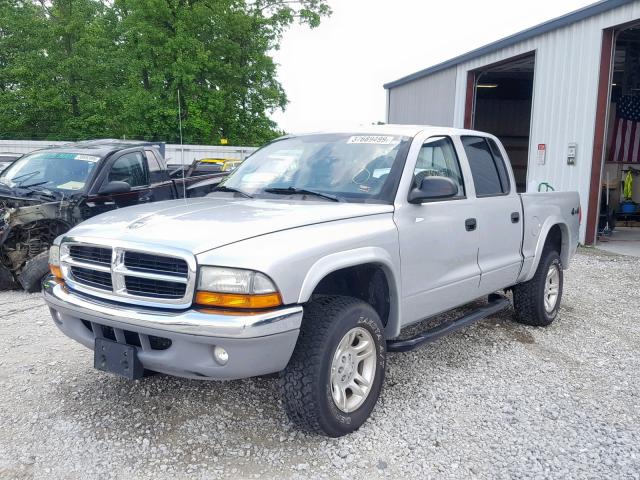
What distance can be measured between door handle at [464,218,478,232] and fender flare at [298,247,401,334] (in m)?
1.01

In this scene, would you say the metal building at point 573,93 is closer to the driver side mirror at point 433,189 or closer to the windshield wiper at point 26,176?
the driver side mirror at point 433,189

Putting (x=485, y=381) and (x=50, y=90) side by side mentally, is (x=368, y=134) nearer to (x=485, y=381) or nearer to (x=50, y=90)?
(x=485, y=381)

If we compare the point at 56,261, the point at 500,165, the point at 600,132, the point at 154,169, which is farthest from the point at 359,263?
the point at 600,132

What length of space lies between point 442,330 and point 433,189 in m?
1.08

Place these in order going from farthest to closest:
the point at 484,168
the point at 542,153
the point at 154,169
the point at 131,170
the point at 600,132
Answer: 1. the point at 542,153
2. the point at 600,132
3. the point at 154,169
4. the point at 131,170
5. the point at 484,168

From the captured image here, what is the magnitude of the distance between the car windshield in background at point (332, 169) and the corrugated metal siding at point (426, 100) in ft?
43.1

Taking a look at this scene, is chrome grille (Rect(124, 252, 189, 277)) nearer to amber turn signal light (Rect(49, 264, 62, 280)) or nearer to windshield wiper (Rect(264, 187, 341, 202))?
amber turn signal light (Rect(49, 264, 62, 280))

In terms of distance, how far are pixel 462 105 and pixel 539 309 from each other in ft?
39.1

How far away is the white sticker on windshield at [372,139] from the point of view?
4.26 metres

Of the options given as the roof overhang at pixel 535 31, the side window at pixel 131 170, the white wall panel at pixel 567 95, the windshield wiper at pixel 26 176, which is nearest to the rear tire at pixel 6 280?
the windshield wiper at pixel 26 176

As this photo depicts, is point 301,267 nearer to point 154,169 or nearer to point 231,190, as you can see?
point 231,190

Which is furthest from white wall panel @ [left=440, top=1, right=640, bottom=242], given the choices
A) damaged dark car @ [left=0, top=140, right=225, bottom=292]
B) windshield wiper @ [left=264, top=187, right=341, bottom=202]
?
windshield wiper @ [left=264, top=187, right=341, bottom=202]

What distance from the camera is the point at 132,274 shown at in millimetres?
3146

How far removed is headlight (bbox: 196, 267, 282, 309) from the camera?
293 cm
